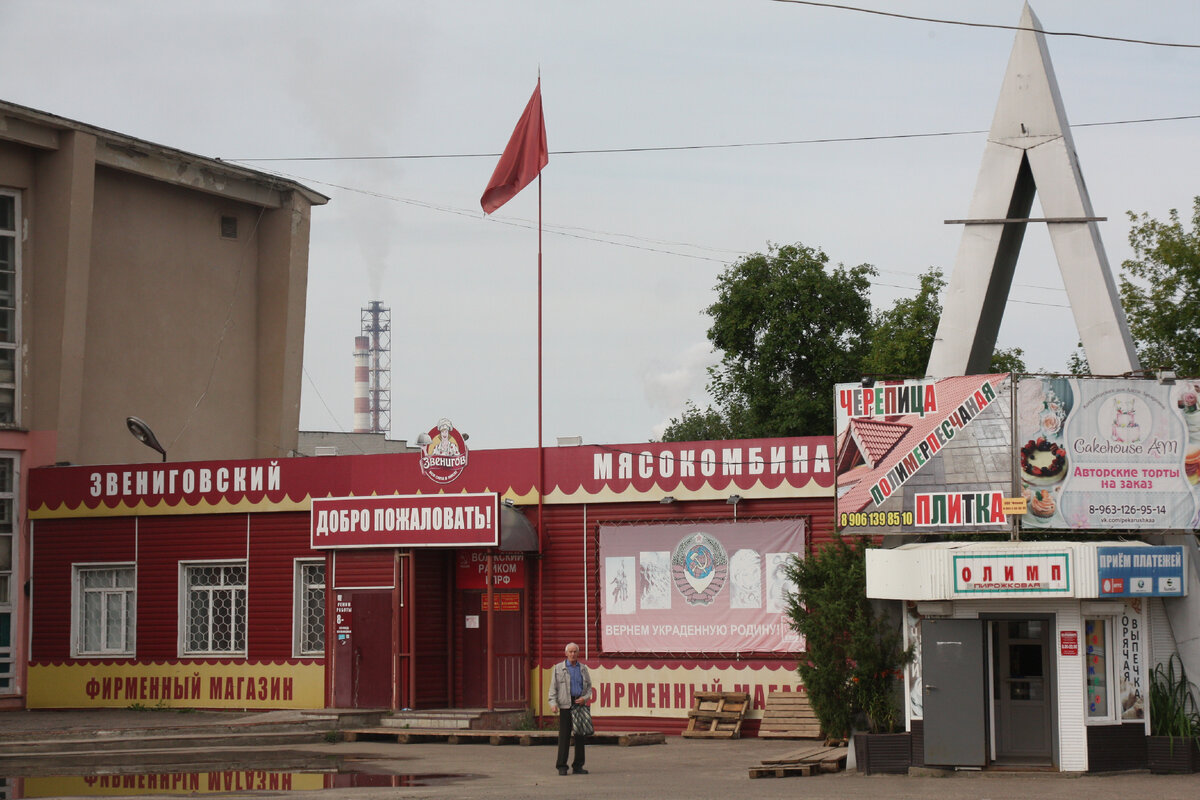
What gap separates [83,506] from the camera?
30.2 metres

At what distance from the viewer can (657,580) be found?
25.6m

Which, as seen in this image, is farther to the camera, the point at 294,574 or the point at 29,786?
the point at 294,574

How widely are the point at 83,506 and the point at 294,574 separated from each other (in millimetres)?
5348

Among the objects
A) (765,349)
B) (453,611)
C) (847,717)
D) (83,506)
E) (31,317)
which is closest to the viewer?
(847,717)

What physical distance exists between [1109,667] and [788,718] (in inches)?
251

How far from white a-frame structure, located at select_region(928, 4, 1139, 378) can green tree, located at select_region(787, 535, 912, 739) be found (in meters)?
3.66

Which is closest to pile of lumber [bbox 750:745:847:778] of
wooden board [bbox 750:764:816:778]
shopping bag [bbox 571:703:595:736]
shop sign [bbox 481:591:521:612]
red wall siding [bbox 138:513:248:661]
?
wooden board [bbox 750:764:816:778]

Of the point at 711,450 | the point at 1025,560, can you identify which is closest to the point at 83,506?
the point at 711,450

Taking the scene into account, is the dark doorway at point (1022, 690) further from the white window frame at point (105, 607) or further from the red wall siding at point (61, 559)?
the red wall siding at point (61, 559)

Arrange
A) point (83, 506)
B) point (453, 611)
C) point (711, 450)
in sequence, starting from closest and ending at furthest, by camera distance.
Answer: point (711, 450)
point (453, 611)
point (83, 506)

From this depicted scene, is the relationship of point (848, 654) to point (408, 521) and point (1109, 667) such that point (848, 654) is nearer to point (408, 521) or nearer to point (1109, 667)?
point (1109, 667)

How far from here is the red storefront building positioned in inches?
984

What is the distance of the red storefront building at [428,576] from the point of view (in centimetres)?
2500

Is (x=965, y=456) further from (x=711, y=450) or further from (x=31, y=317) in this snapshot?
(x=31, y=317)
